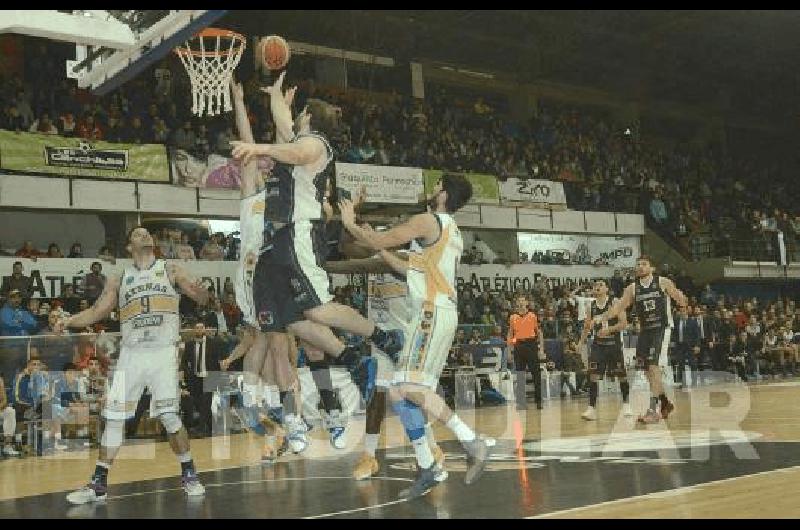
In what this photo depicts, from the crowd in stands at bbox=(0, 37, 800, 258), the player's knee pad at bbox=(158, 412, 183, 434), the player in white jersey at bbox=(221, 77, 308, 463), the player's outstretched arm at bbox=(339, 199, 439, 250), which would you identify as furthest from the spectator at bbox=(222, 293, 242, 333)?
the player's outstretched arm at bbox=(339, 199, 439, 250)

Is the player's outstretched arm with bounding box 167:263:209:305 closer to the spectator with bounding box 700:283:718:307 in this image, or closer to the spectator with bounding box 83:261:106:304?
the spectator with bounding box 83:261:106:304

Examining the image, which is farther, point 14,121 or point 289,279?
point 14,121

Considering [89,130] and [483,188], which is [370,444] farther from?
[483,188]

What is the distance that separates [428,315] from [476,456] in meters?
0.95

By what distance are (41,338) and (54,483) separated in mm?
4865

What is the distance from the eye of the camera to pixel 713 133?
36531 mm

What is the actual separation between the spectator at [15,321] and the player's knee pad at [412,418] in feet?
30.4

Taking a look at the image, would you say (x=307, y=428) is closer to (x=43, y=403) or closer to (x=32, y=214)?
(x=43, y=403)

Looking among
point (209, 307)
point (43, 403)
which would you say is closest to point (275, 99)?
point (43, 403)

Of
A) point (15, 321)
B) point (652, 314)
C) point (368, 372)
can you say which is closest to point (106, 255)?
point (15, 321)

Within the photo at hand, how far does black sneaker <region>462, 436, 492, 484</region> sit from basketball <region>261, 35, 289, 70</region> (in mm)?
3462

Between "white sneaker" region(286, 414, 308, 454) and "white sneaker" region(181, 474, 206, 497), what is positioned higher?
"white sneaker" region(286, 414, 308, 454)

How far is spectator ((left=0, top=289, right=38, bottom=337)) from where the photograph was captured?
13.6 metres

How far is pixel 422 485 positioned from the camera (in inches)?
227
